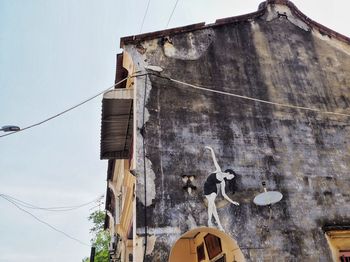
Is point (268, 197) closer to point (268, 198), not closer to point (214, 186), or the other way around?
point (268, 198)

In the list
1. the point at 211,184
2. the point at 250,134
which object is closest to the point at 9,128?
the point at 211,184

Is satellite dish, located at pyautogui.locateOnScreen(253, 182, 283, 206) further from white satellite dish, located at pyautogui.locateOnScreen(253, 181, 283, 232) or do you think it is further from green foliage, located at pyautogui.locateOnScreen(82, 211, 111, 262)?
green foliage, located at pyautogui.locateOnScreen(82, 211, 111, 262)

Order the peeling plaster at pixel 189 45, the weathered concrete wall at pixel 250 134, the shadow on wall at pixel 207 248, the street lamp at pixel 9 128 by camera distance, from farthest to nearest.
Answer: the peeling plaster at pixel 189 45 → the street lamp at pixel 9 128 → the weathered concrete wall at pixel 250 134 → the shadow on wall at pixel 207 248

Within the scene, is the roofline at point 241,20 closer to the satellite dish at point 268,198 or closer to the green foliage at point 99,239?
the satellite dish at point 268,198

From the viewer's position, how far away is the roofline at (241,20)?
30.3 ft

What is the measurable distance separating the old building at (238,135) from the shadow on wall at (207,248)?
4 centimetres

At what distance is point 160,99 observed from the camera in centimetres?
867

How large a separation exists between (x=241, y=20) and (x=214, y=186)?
5.57 meters

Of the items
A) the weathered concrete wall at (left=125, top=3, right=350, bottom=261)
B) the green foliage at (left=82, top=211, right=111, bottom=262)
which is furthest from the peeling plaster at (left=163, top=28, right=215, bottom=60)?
the green foliage at (left=82, top=211, right=111, bottom=262)

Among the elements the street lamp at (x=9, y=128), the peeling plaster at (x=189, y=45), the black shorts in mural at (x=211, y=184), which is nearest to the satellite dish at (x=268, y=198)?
the black shorts in mural at (x=211, y=184)

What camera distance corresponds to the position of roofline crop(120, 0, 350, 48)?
9234mm

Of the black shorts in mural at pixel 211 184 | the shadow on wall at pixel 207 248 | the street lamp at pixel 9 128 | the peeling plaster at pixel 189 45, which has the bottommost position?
the shadow on wall at pixel 207 248

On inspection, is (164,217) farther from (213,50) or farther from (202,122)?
(213,50)

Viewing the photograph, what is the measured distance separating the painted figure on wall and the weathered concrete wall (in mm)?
132
